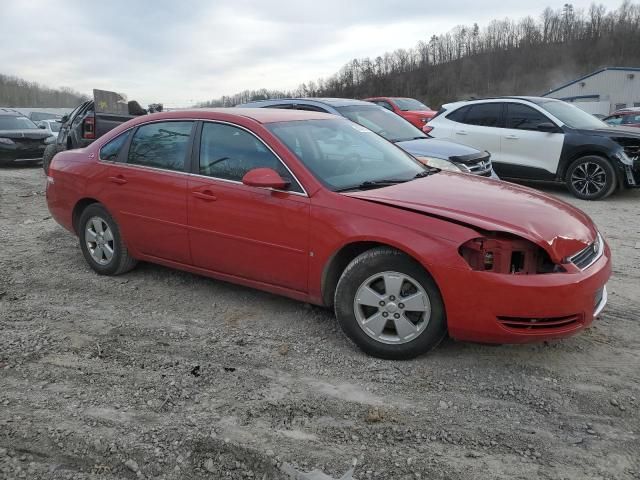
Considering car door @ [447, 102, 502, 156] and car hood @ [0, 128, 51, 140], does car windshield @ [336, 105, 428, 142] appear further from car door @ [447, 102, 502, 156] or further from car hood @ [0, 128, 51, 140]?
car hood @ [0, 128, 51, 140]

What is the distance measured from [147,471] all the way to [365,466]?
1.00 m

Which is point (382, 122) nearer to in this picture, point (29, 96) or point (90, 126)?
point (90, 126)

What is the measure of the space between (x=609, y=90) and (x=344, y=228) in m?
64.2

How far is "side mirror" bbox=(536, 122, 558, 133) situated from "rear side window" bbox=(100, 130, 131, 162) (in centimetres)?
700

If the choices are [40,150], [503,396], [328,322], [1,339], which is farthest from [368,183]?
[40,150]

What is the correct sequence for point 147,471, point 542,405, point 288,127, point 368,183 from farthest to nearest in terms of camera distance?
point 288,127 → point 368,183 → point 542,405 → point 147,471

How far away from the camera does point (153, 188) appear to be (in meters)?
4.75

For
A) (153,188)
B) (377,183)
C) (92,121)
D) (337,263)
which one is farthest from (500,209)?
(92,121)

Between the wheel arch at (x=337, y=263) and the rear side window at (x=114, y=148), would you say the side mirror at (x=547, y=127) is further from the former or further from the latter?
the rear side window at (x=114, y=148)

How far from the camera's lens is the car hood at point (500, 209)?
337 cm

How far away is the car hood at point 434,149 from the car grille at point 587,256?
3895 millimetres

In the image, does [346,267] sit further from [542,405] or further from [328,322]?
[542,405]

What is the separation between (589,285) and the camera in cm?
338

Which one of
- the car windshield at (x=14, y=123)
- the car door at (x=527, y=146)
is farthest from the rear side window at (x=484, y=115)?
the car windshield at (x=14, y=123)
